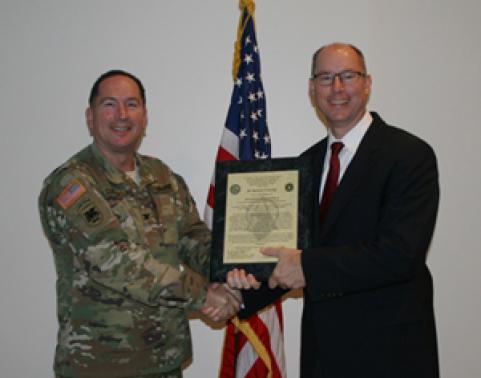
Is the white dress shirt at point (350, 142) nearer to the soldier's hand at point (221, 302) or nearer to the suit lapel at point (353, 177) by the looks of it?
the suit lapel at point (353, 177)

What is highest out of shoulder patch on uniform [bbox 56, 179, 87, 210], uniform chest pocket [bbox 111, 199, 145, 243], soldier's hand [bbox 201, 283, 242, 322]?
shoulder patch on uniform [bbox 56, 179, 87, 210]

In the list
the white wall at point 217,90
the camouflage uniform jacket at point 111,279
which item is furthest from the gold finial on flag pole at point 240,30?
the camouflage uniform jacket at point 111,279

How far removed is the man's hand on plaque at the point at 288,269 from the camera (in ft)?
8.15

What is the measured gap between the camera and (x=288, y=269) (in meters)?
2.49

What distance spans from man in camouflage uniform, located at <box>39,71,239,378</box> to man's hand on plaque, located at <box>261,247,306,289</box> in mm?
508

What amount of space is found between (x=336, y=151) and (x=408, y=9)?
1986mm

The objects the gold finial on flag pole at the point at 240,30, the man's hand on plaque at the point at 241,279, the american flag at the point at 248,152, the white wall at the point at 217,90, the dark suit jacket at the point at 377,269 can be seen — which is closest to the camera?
the dark suit jacket at the point at 377,269

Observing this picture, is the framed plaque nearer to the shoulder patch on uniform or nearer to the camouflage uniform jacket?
the camouflage uniform jacket

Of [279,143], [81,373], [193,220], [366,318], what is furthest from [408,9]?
[81,373]

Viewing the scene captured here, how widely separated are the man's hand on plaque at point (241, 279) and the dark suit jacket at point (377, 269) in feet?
1.00

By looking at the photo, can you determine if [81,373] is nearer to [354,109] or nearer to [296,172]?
[296,172]

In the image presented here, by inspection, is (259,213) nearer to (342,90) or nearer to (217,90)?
(342,90)

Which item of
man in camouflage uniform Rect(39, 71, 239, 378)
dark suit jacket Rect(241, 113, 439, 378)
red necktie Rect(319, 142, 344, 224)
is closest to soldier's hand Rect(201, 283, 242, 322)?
man in camouflage uniform Rect(39, 71, 239, 378)

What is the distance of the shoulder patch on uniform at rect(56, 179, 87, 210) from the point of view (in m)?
2.66
